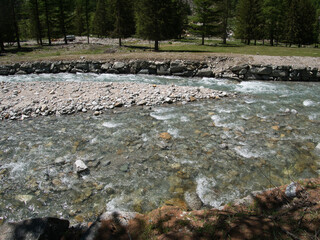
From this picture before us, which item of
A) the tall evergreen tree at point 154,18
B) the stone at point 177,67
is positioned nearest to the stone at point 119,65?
the stone at point 177,67

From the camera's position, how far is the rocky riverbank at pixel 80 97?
30.0 feet

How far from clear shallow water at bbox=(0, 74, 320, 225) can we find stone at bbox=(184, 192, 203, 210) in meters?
0.16

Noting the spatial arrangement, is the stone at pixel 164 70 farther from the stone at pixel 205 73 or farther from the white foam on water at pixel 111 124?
the white foam on water at pixel 111 124

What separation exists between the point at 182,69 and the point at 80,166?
13.5 meters

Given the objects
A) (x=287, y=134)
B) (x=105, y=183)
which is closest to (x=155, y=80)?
(x=287, y=134)

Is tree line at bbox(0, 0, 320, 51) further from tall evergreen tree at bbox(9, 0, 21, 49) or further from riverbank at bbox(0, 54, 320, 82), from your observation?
riverbank at bbox(0, 54, 320, 82)

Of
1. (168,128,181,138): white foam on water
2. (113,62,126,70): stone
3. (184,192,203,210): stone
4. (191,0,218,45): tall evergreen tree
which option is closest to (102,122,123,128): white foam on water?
(168,128,181,138): white foam on water

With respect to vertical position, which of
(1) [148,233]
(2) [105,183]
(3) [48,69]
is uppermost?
(3) [48,69]

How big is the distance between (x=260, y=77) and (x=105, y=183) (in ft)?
47.4

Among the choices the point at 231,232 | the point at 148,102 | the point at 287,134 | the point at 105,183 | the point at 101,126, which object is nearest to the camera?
the point at 231,232

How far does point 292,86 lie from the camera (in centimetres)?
1339

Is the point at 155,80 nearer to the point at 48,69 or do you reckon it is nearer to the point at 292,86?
the point at 292,86

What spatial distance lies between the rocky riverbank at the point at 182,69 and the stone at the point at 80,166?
520 inches

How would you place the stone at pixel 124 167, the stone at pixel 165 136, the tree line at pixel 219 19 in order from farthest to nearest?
the tree line at pixel 219 19
the stone at pixel 165 136
the stone at pixel 124 167
